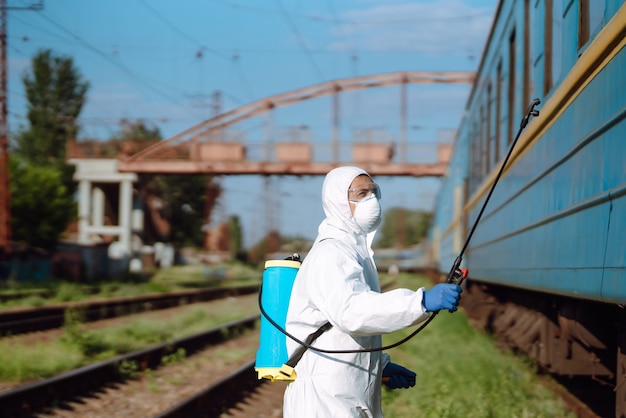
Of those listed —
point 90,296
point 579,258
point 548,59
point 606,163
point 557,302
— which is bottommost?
point 90,296

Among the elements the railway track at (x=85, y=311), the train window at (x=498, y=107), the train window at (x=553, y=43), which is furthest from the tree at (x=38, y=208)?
the train window at (x=553, y=43)

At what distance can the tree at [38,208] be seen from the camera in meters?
35.5

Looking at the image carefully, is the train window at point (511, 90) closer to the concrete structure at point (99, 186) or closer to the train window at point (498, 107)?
the train window at point (498, 107)

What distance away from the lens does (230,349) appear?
1377 cm

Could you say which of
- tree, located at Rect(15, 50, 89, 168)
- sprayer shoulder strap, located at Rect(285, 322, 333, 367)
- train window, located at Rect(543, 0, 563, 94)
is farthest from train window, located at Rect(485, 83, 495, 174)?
tree, located at Rect(15, 50, 89, 168)

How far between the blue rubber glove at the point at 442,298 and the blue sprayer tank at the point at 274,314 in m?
0.68

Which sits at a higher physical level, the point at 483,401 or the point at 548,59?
the point at 548,59

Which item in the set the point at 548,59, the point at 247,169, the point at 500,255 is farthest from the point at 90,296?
the point at 548,59

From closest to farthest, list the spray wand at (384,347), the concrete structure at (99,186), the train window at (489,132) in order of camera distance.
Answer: the spray wand at (384,347), the train window at (489,132), the concrete structure at (99,186)

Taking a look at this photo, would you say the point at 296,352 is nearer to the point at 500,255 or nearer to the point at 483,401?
the point at 483,401

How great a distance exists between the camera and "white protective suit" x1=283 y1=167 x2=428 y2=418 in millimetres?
3156

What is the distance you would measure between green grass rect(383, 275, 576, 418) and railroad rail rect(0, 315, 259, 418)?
2.83 metres

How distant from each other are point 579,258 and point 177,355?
27.9ft

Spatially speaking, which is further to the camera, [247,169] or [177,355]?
[247,169]
